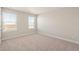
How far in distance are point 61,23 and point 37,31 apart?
1.54 feet

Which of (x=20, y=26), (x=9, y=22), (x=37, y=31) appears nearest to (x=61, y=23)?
(x=37, y=31)

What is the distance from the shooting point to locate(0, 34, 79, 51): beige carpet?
6.57 ft

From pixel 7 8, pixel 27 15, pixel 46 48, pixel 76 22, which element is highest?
pixel 7 8

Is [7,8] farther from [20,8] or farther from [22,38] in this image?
[22,38]

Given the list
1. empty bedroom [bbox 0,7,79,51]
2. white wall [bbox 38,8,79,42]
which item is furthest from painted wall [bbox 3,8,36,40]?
white wall [bbox 38,8,79,42]

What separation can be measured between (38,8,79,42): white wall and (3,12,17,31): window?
1.57 feet

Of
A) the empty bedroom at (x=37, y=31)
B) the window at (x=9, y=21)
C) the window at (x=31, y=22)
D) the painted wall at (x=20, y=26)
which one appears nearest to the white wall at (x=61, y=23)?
the empty bedroom at (x=37, y=31)

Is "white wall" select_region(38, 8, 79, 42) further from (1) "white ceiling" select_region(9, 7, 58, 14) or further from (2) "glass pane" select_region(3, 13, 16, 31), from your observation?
(2) "glass pane" select_region(3, 13, 16, 31)

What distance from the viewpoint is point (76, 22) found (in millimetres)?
1969

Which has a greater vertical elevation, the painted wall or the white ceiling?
the white ceiling

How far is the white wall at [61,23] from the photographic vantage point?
1.96 meters
